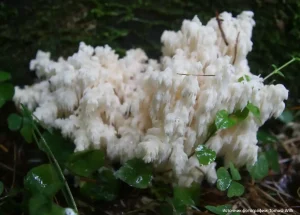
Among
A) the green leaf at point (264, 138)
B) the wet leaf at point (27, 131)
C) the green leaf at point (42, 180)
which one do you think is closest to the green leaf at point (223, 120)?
the green leaf at point (264, 138)

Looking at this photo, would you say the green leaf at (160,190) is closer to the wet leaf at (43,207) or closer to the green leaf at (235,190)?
the green leaf at (235,190)

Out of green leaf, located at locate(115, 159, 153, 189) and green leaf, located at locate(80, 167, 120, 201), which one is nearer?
green leaf, located at locate(115, 159, 153, 189)

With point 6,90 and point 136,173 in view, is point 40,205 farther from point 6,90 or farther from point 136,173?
point 6,90

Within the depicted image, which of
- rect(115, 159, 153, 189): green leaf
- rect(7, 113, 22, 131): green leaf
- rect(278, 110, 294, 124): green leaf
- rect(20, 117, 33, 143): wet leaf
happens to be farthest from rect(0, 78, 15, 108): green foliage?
rect(278, 110, 294, 124): green leaf

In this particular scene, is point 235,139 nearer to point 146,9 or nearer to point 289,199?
point 289,199

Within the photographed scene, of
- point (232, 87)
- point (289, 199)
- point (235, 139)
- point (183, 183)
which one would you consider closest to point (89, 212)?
point (183, 183)

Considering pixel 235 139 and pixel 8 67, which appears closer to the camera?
pixel 235 139

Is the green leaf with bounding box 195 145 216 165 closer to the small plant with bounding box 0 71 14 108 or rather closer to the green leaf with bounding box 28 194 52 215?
the green leaf with bounding box 28 194 52 215
